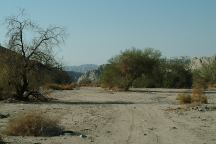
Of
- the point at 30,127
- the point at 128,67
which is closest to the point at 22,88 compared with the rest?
the point at 30,127

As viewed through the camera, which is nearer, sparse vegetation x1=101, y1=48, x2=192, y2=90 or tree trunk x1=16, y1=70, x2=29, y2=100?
tree trunk x1=16, y1=70, x2=29, y2=100

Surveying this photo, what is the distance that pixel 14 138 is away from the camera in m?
17.1

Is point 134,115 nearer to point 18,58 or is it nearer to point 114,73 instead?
point 18,58

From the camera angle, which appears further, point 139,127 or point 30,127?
point 139,127

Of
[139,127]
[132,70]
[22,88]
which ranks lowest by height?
[139,127]

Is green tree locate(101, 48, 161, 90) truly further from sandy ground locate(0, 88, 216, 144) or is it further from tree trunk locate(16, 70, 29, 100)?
sandy ground locate(0, 88, 216, 144)

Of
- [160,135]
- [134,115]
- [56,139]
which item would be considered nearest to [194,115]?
[134,115]

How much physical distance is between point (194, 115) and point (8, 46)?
18.0 metres

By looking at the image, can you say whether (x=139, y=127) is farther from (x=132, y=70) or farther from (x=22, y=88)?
(x=132, y=70)

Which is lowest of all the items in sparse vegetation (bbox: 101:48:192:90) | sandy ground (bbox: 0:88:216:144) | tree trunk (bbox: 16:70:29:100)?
sandy ground (bbox: 0:88:216:144)

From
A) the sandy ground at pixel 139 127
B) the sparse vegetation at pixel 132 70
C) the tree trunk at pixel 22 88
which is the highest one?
the sparse vegetation at pixel 132 70

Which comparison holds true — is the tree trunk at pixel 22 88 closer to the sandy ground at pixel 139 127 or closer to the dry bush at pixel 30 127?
the sandy ground at pixel 139 127

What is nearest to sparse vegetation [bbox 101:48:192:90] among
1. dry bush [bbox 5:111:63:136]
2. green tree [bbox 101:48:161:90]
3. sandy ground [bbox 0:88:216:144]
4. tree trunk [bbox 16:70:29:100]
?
green tree [bbox 101:48:161:90]

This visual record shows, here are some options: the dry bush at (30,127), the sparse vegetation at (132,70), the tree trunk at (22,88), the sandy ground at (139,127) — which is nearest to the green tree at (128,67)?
the sparse vegetation at (132,70)
